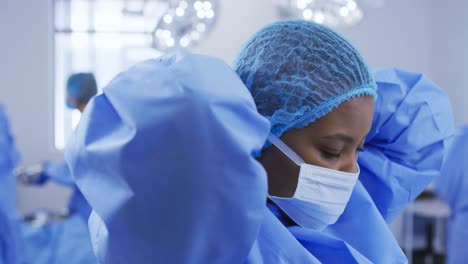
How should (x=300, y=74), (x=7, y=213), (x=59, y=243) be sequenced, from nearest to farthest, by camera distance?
1. (x=300, y=74)
2. (x=7, y=213)
3. (x=59, y=243)

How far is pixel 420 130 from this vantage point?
105cm

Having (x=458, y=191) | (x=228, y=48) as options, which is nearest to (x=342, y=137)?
(x=458, y=191)

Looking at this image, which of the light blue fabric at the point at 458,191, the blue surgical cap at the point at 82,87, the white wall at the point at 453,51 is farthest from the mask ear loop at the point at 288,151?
the white wall at the point at 453,51

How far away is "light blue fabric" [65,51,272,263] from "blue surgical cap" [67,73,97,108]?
1.72 metres

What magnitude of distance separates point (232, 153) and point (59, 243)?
250 cm

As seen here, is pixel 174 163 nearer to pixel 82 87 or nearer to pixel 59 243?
pixel 82 87

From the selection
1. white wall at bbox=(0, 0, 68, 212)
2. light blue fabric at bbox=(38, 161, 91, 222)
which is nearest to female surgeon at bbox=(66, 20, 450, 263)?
light blue fabric at bbox=(38, 161, 91, 222)

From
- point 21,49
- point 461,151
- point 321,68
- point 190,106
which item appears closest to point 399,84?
point 321,68

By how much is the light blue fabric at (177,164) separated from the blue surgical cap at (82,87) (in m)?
1.72

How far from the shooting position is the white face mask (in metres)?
0.77

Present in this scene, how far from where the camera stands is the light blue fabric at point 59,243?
102 inches

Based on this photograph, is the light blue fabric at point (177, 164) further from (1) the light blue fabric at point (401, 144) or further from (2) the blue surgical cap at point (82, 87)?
(2) the blue surgical cap at point (82, 87)

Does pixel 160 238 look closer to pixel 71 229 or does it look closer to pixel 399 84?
pixel 399 84

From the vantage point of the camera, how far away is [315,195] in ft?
2.58
